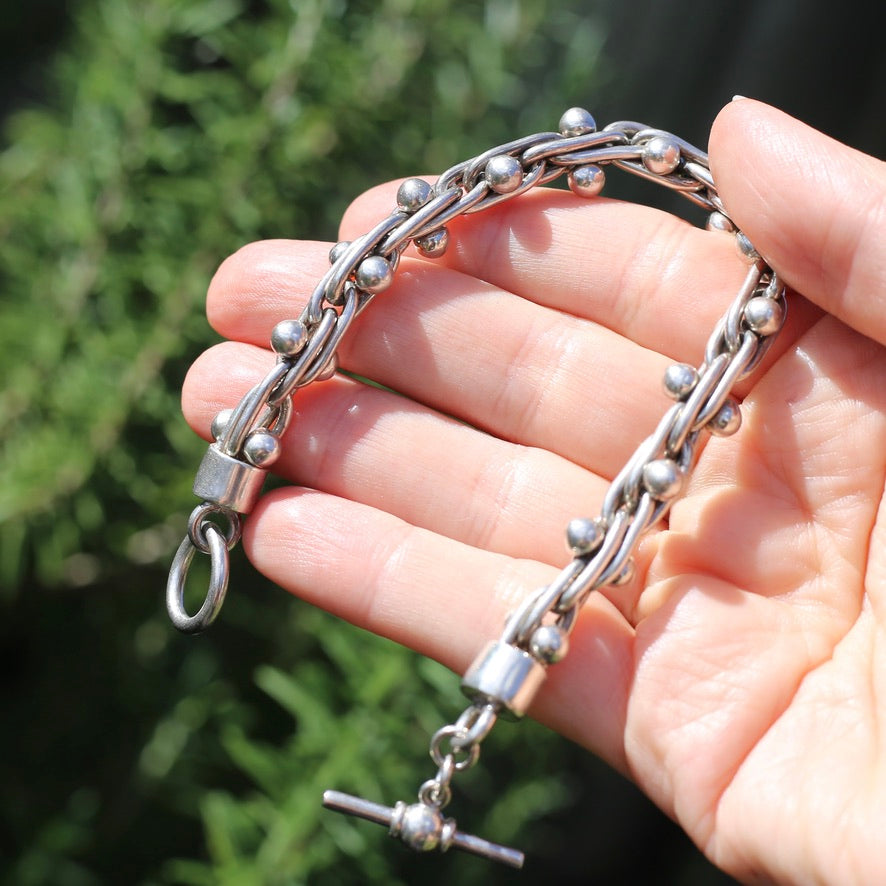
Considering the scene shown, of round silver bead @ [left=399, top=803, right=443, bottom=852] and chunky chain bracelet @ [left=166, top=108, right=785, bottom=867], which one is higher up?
chunky chain bracelet @ [left=166, top=108, right=785, bottom=867]

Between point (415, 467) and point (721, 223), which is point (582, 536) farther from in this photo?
point (721, 223)

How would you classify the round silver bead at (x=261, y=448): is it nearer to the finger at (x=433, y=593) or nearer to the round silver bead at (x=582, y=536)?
the finger at (x=433, y=593)

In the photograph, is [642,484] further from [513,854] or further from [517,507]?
[513,854]

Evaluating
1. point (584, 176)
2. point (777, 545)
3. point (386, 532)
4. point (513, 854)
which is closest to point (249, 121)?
point (584, 176)

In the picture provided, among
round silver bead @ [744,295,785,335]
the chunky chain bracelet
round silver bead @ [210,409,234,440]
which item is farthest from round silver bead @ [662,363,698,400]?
round silver bead @ [210,409,234,440]

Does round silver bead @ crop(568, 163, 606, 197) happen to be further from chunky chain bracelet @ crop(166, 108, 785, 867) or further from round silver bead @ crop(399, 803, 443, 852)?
round silver bead @ crop(399, 803, 443, 852)

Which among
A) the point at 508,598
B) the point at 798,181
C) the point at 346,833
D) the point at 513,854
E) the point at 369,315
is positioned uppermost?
the point at 798,181

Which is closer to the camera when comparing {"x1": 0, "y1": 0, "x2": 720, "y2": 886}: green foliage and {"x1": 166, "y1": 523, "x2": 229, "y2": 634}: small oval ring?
{"x1": 166, "y1": 523, "x2": 229, "y2": 634}: small oval ring

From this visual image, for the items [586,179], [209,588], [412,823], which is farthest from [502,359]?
[412,823]
